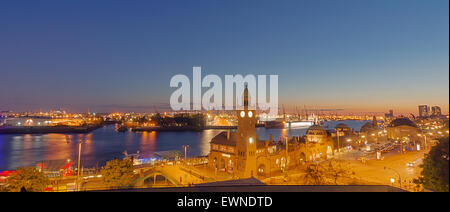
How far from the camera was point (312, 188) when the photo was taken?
9703 mm

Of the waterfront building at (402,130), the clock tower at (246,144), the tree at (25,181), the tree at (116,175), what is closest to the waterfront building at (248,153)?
the clock tower at (246,144)

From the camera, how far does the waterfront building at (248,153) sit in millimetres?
25797

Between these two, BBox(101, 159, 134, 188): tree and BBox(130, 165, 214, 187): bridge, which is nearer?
BBox(101, 159, 134, 188): tree

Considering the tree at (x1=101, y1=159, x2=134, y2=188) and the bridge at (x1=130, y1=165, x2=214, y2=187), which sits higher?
the tree at (x1=101, y1=159, x2=134, y2=188)

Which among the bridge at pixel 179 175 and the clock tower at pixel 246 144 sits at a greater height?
the clock tower at pixel 246 144

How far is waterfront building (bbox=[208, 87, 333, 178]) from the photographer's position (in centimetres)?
2580

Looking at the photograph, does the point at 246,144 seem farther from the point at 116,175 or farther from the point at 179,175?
the point at 116,175

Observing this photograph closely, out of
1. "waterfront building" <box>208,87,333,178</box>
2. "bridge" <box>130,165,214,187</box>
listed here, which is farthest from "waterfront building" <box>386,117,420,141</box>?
"bridge" <box>130,165,214,187</box>

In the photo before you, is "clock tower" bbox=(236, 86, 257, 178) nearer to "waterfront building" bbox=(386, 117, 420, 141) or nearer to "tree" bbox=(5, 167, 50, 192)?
"tree" bbox=(5, 167, 50, 192)

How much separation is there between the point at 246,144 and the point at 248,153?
105 cm

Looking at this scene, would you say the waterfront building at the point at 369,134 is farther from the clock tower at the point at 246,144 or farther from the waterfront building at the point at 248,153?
the clock tower at the point at 246,144
